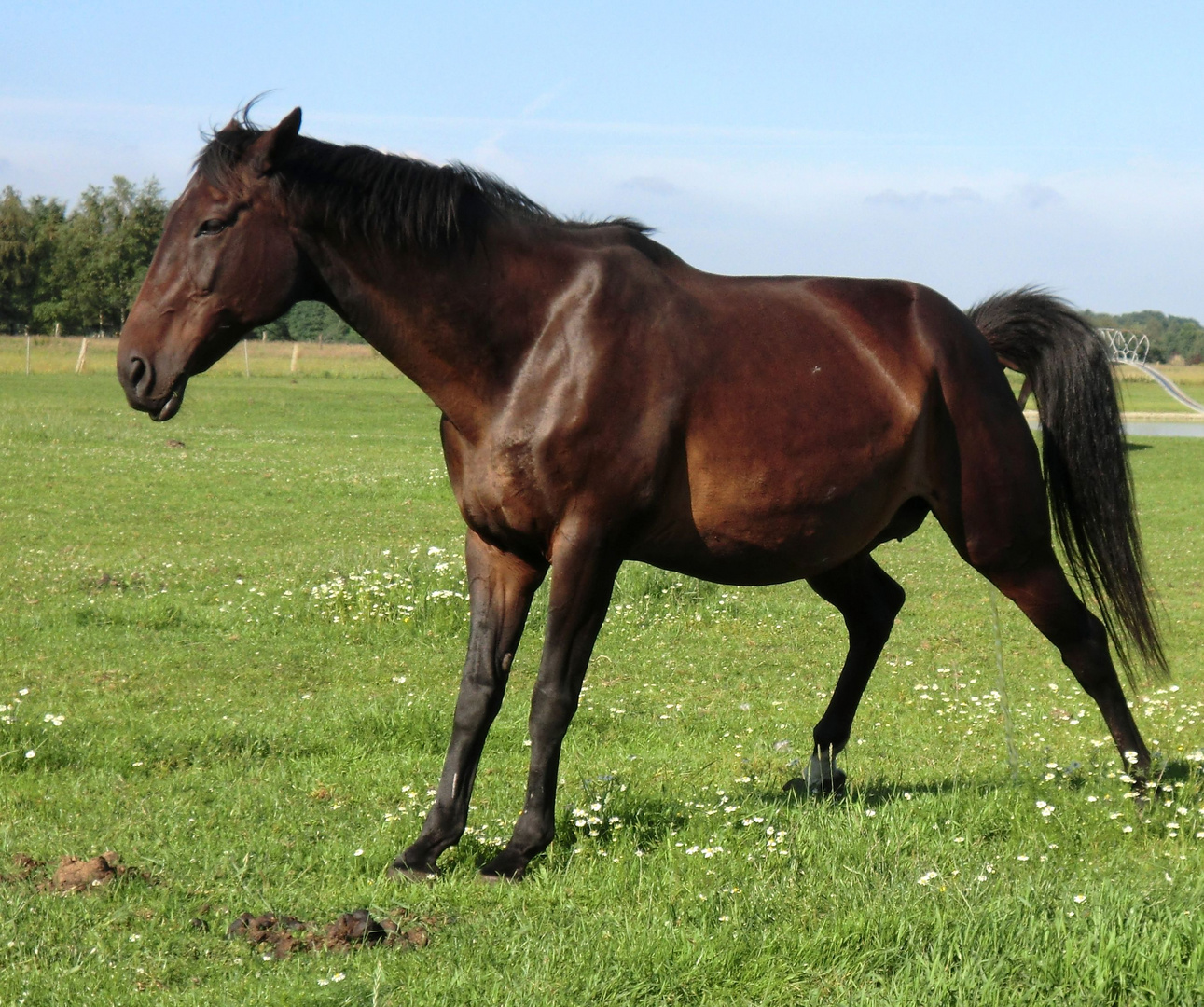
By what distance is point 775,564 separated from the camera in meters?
4.88

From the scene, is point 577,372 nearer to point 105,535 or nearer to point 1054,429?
point 1054,429

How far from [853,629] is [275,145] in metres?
3.29

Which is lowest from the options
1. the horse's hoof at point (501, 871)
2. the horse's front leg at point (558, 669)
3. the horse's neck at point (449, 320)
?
the horse's hoof at point (501, 871)

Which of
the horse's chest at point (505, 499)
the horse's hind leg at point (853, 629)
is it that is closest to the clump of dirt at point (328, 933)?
the horse's chest at point (505, 499)

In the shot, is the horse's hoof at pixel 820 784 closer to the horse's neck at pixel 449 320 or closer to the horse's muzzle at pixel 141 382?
the horse's neck at pixel 449 320

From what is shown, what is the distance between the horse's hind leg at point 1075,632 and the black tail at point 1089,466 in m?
0.22

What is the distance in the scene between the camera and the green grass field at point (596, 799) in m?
3.48

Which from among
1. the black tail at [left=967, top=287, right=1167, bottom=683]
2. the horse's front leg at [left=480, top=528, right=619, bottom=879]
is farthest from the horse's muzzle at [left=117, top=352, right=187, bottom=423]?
the black tail at [left=967, top=287, right=1167, bottom=683]

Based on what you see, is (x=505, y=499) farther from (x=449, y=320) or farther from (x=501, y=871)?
(x=501, y=871)

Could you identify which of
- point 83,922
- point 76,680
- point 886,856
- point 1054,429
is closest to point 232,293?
point 83,922

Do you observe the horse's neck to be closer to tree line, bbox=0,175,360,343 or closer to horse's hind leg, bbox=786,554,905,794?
horse's hind leg, bbox=786,554,905,794

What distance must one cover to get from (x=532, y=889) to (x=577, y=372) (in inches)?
69.9

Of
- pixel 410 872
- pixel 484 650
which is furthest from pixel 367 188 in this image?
pixel 410 872

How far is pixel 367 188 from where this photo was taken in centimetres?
432
